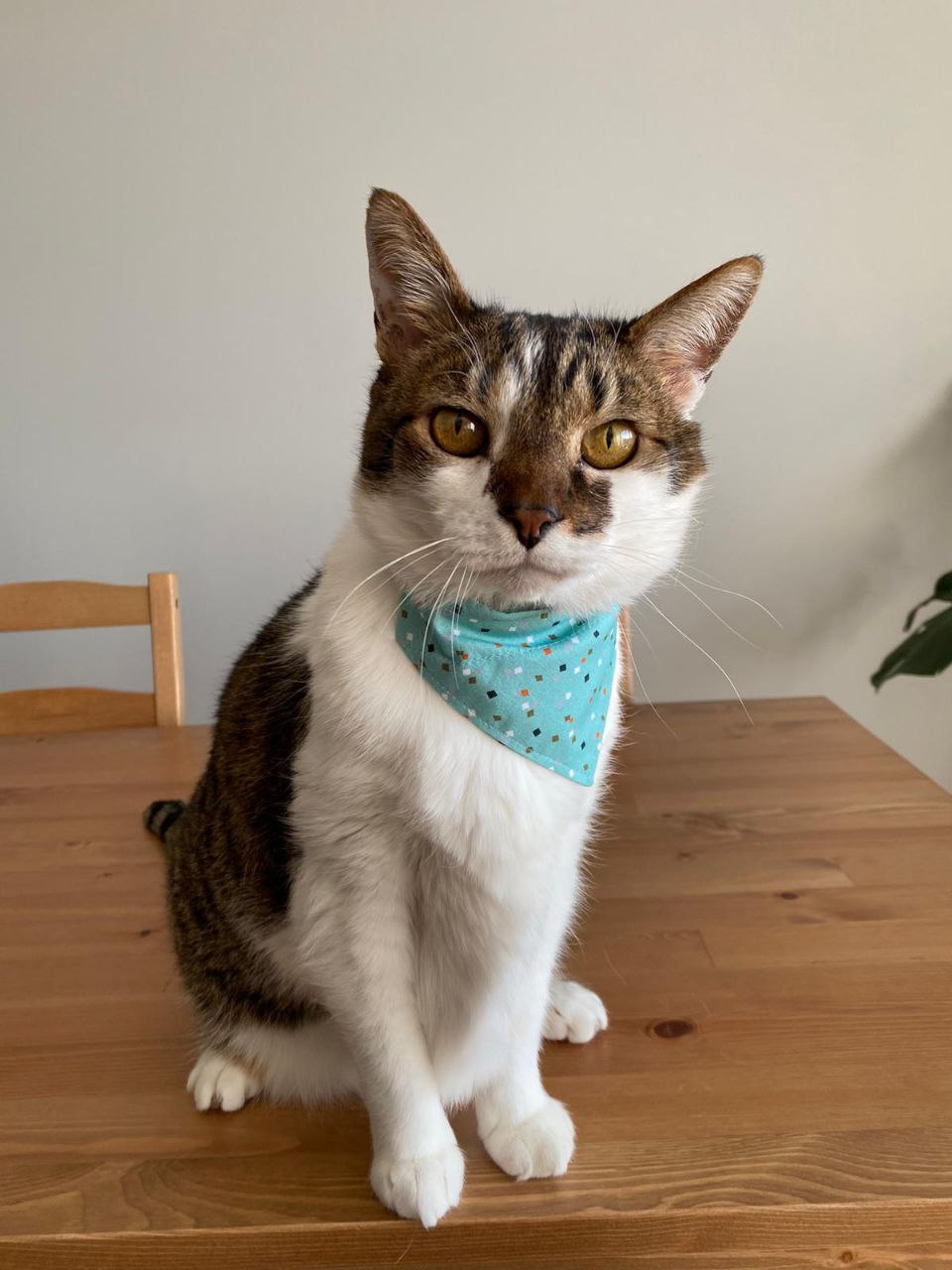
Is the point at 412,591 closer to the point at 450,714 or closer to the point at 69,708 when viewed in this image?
the point at 450,714

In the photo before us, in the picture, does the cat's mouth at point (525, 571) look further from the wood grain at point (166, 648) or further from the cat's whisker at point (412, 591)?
the wood grain at point (166, 648)

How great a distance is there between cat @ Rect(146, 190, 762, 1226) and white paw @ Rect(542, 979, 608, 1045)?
58 mm

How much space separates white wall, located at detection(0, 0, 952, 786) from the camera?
212cm

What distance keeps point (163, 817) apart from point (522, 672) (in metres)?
A: 0.75

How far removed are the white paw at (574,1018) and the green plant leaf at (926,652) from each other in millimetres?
1166

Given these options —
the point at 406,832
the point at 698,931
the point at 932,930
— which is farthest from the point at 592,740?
the point at 932,930

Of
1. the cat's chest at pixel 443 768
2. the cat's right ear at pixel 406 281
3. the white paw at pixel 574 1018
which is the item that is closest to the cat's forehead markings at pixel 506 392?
the cat's right ear at pixel 406 281

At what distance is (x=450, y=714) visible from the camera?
77 centimetres

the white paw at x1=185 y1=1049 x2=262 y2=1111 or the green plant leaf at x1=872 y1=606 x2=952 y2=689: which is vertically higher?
the green plant leaf at x1=872 y1=606 x2=952 y2=689

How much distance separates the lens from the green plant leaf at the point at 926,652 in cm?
179

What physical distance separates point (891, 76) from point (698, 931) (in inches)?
80.9

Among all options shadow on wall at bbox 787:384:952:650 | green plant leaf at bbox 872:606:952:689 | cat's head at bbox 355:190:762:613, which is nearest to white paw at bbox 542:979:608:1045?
cat's head at bbox 355:190:762:613

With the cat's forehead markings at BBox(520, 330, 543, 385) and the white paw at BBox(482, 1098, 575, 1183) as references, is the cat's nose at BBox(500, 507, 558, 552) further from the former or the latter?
the white paw at BBox(482, 1098, 575, 1183)

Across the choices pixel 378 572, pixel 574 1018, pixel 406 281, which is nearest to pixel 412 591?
pixel 378 572
